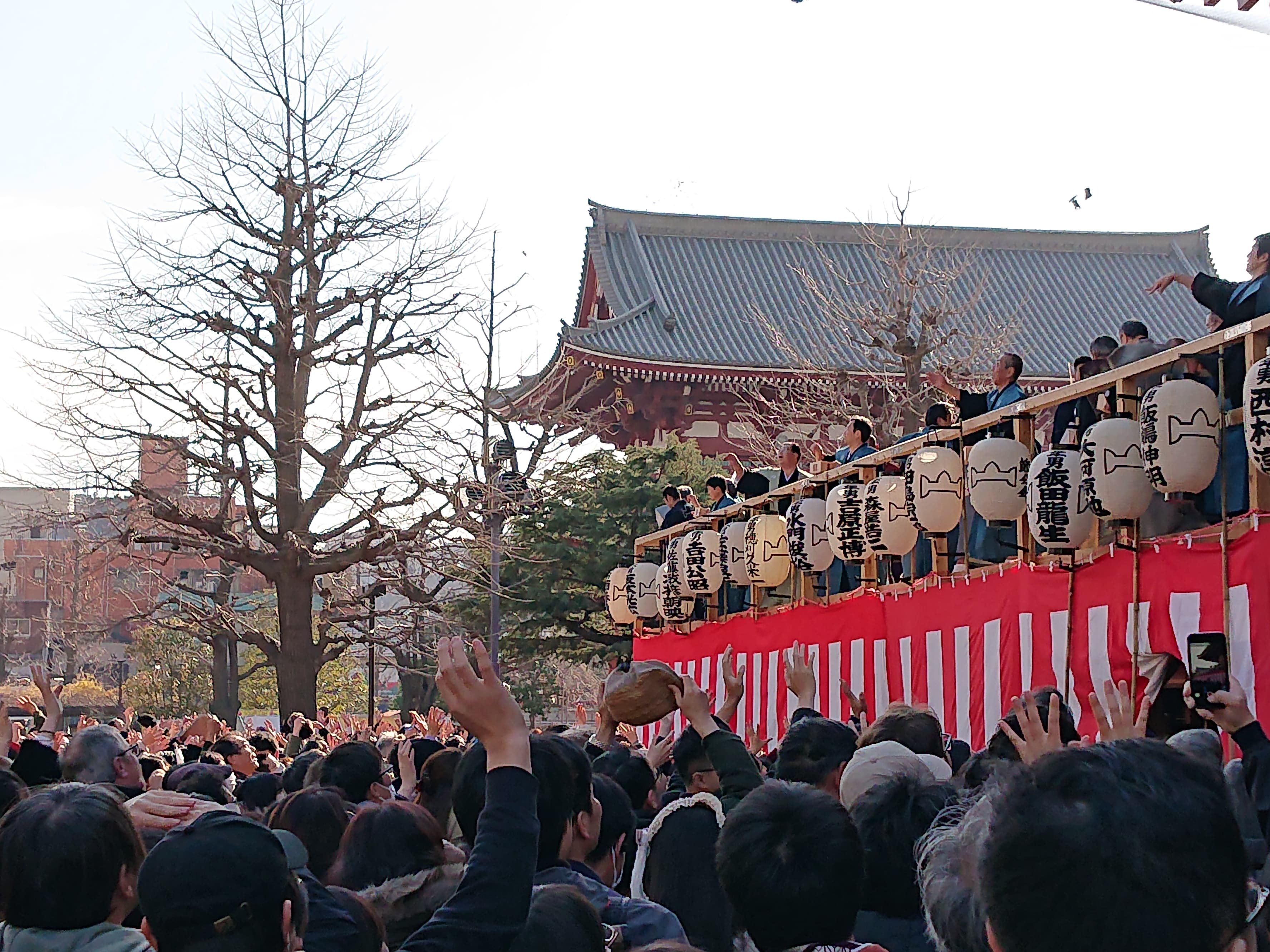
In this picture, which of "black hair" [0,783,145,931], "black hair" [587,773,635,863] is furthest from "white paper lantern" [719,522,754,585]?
"black hair" [0,783,145,931]

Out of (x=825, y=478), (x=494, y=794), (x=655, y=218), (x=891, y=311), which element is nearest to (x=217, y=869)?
(x=494, y=794)

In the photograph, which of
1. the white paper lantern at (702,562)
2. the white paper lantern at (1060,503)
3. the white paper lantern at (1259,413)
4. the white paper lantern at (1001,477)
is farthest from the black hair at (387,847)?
the white paper lantern at (702,562)

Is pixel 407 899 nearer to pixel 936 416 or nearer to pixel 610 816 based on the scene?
pixel 610 816

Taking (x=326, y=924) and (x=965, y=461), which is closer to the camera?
(x=326, y=924)

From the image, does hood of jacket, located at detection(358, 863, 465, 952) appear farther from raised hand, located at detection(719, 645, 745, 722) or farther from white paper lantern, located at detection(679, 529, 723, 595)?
white paper lantern, located at detection(679, 529, 723, 595)

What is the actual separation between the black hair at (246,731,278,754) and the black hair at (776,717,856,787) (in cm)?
450

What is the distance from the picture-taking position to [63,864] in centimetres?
270

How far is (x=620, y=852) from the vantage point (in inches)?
142

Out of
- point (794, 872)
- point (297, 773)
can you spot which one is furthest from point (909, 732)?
point (297, 773)

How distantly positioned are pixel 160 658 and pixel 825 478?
2344 cm

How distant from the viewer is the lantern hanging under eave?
1416 centimetres

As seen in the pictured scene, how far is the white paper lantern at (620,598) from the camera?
16.8m

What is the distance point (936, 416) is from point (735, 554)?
3.60 meters

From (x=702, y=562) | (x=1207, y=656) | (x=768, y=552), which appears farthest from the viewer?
(x=702, y=562)
